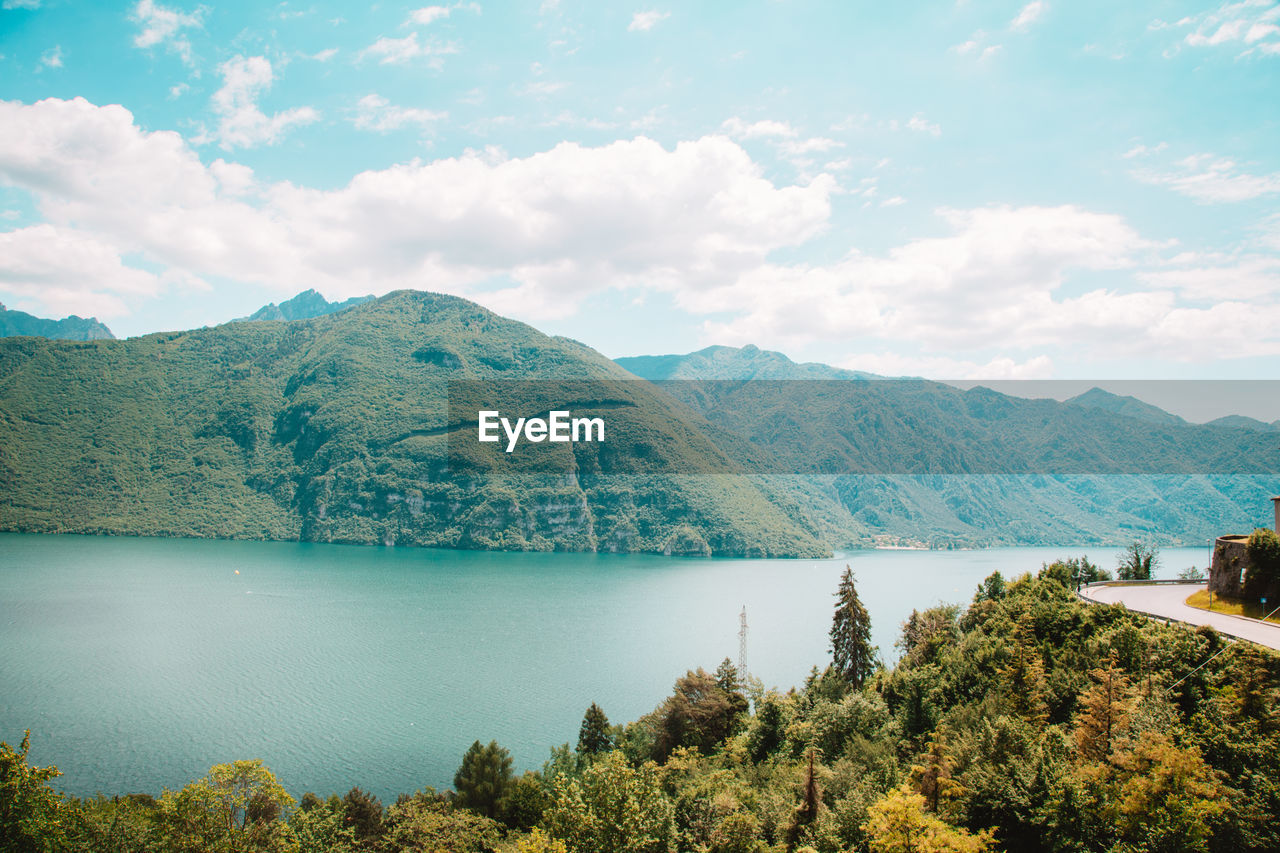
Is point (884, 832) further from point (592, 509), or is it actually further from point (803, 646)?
point (592, 509)

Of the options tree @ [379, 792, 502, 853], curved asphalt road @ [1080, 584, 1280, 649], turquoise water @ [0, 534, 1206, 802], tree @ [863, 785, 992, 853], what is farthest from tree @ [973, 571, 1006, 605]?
tree @ [379, 792, 502, 853]

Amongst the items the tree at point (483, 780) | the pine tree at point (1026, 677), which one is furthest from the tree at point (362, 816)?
the pine tree at point (1026, 677)

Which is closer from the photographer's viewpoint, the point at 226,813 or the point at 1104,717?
the point at 1104,717

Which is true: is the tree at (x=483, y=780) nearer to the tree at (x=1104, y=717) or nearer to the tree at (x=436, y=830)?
the tree at (x=436, y=830)

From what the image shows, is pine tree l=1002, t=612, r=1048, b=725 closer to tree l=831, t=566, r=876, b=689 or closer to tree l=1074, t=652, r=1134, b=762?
tree l=1074, t=652, r=1134, b=762

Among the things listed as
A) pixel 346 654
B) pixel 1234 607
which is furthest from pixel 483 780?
Answer: pixel 346 654

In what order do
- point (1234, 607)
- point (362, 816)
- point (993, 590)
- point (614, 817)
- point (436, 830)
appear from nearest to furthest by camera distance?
point (614, 817)
point (1234, 607)
point (436, 830)
point (362, 816)
point (993, 590)

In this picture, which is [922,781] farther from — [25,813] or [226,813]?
[25,813]
